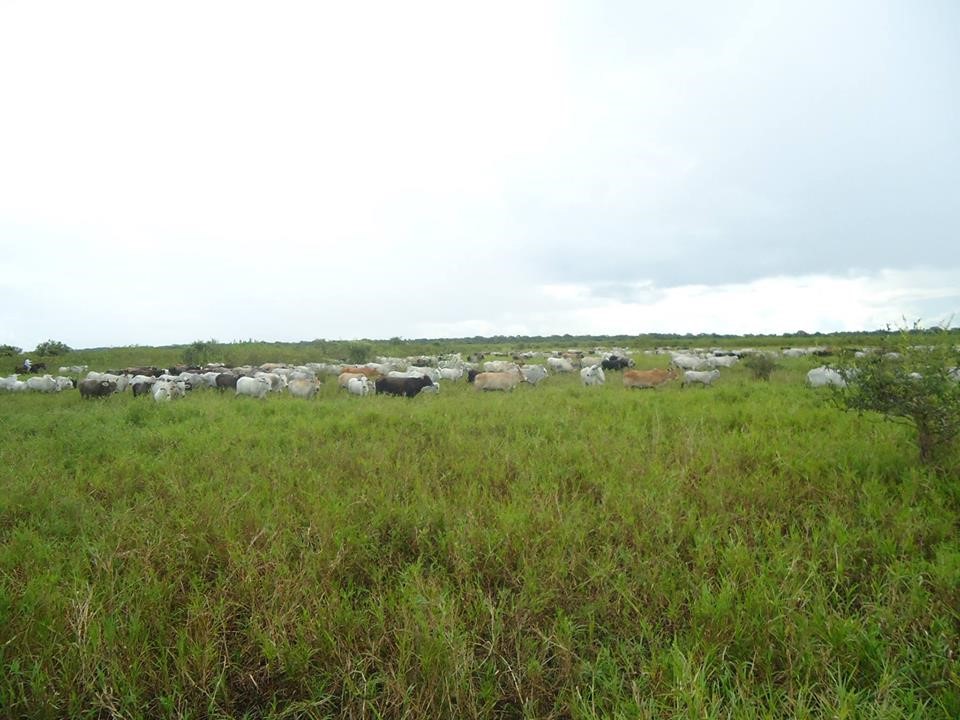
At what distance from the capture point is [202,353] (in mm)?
31469

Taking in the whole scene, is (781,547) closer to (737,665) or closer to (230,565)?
(737,665)

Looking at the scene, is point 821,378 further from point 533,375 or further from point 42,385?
point 42,385

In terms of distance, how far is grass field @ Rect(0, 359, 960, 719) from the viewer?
2.21 meters

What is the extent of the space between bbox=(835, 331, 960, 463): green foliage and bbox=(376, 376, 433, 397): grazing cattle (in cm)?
1040

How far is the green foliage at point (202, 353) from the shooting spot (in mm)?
30469

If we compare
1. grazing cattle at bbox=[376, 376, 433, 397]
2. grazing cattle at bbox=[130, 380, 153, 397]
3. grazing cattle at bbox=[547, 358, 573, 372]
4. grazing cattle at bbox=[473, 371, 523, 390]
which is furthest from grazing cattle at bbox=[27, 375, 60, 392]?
grazing cattle at bbox=[547, 358, 573, 372]

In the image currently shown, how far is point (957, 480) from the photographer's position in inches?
172

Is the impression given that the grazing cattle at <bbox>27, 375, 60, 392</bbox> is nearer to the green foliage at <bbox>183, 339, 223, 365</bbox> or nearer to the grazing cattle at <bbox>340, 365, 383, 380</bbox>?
the grazing cattle at <bbox>340, 365, 383, 380</bbox>

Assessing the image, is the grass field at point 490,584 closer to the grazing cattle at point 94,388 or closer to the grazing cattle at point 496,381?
the grazing cattle at point 496,381

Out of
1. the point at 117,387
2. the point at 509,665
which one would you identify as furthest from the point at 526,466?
the point at 117,387

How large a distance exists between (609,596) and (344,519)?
2.21 meters

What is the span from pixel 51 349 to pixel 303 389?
3378cm

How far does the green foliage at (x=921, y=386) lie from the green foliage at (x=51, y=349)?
45.1m

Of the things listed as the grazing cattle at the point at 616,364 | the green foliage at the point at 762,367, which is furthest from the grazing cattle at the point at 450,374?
the green foliage at the point at 762,367
